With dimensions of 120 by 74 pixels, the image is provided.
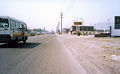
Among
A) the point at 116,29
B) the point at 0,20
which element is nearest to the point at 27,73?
the point at 0,20

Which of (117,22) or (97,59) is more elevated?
A: (117,22)

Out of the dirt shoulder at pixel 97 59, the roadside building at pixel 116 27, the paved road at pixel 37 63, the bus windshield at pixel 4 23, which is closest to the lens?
the paved road at pixel 37 63

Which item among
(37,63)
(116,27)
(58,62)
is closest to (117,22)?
(116,27)

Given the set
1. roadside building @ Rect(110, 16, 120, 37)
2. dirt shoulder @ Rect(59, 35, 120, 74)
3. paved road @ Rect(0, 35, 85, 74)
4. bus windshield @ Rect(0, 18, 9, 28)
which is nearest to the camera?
paved road @ Rect(0, 35, 85, 74)

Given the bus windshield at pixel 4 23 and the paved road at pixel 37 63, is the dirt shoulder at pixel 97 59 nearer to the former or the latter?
the paved road at pixel 37 63

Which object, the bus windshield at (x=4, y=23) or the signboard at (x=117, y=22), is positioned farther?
the signboard at (x=117, y=22)

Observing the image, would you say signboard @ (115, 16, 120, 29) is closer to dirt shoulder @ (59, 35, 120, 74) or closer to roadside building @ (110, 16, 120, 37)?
roadside building @ (110, 16, 120, 37)

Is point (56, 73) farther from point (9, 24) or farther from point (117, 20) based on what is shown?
point (117, 20)

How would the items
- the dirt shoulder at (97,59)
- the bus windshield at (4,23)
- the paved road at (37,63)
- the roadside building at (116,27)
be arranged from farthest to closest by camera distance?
the roadside building at (116,27), the bus windshield at (4,23), the dirt shoulder at (97,59), the paved road at (37,63)

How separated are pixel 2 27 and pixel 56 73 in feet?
31.0

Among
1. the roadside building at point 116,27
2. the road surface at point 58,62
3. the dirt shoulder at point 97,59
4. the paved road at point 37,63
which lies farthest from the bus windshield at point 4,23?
the roadside building at point 116,27

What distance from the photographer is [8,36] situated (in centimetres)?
1237

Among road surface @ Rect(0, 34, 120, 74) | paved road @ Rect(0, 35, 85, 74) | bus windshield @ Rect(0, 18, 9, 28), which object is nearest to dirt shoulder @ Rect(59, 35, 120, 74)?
road surface @ Rect(0, 34, 120, 74)

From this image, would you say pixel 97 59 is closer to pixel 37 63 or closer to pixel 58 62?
pixel 58 62
